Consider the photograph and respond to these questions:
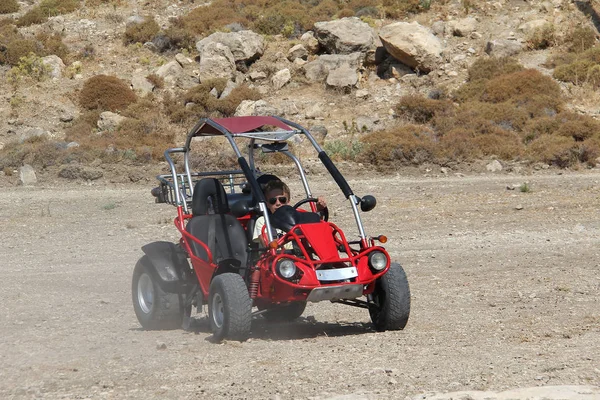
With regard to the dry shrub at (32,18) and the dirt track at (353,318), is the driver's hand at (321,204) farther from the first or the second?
the dry shrub at (32,18)

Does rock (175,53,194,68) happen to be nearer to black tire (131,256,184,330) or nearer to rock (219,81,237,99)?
rock (219,81,237,99)

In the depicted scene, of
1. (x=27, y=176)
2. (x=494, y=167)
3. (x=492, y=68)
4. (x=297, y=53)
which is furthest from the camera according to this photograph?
(x=297, y=53)

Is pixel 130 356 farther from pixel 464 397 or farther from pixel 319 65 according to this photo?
pixel 319 65

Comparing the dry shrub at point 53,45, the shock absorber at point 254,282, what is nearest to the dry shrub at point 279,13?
the dry shrub at point 53,45

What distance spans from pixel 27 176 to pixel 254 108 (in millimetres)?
8510

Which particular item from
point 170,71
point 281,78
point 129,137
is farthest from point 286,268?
point 170,71

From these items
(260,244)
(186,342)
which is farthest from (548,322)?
(186,342)

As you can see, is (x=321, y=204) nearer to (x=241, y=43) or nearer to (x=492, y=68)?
(x=492, y=68)

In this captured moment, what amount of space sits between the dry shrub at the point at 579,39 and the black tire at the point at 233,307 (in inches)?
1081

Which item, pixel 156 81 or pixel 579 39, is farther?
pixel 579 39

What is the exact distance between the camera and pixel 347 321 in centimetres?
903

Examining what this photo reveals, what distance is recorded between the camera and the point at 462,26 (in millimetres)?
34219

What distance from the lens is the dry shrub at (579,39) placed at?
106 feet

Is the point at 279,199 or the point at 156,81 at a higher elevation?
the point at 156,81
